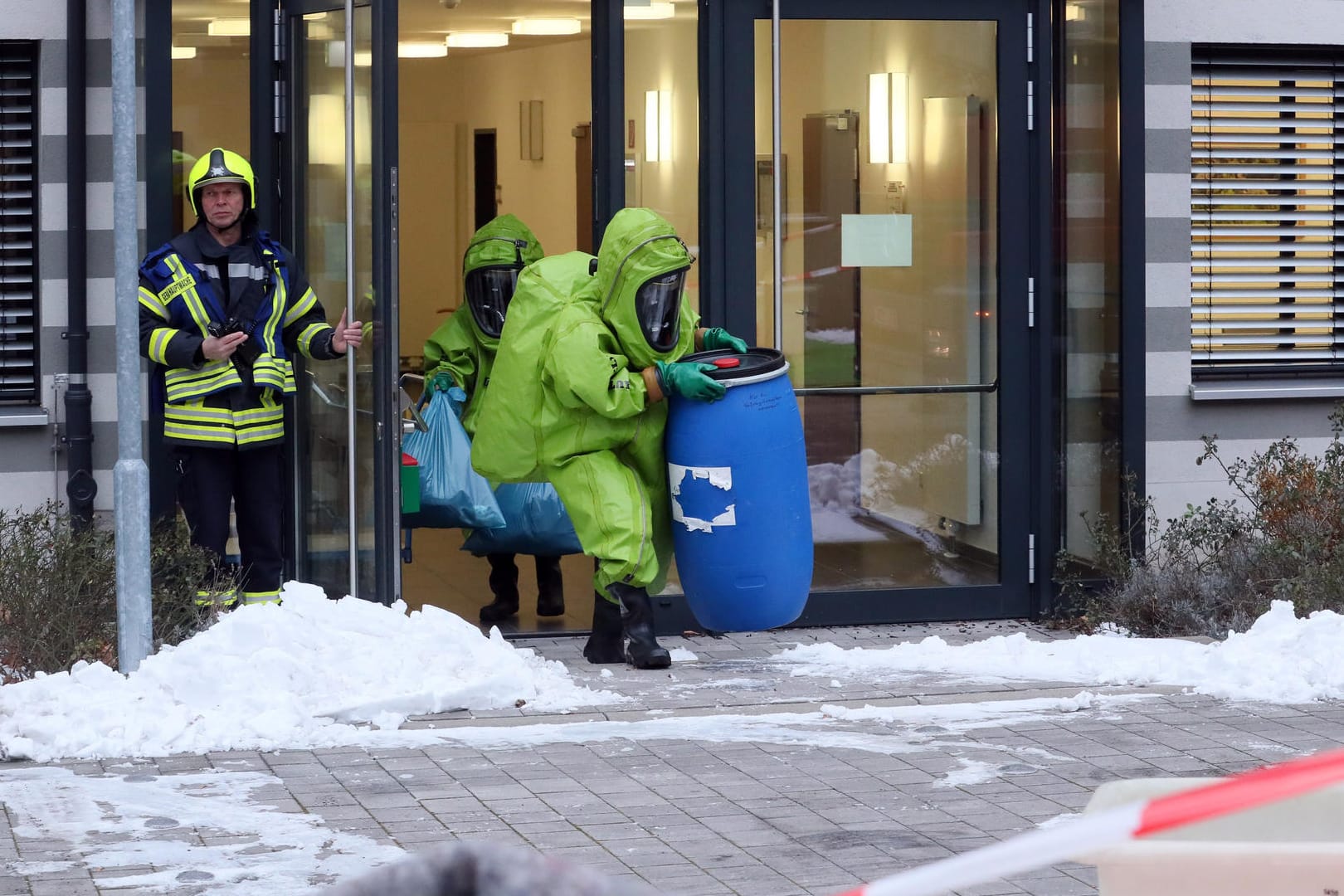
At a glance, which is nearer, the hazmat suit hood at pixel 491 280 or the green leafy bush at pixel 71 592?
the green leafy bush at pixel 71 592

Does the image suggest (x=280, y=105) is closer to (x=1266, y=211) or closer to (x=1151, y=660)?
(x=1151, y=660)

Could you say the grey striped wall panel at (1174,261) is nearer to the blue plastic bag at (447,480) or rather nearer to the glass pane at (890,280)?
the glass pane at (890,280)

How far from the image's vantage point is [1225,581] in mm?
8273

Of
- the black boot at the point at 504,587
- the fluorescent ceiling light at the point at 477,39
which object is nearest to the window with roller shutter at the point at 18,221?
the black boot at the point at 504,587

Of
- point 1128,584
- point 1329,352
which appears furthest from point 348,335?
point 1329,352

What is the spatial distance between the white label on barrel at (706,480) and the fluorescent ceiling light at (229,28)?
274 cm

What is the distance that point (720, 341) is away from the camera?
7770 millimetres

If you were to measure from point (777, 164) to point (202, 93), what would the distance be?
2.51 meters

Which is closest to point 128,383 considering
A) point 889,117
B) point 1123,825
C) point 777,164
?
point 777,164

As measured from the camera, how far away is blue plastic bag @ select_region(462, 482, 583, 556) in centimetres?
859

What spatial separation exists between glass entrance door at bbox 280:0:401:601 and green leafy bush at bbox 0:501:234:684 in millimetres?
557

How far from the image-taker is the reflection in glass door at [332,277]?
7559 millimetres

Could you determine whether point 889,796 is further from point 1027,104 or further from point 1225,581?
point 1027,104

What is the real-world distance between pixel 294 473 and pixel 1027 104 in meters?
3.67
